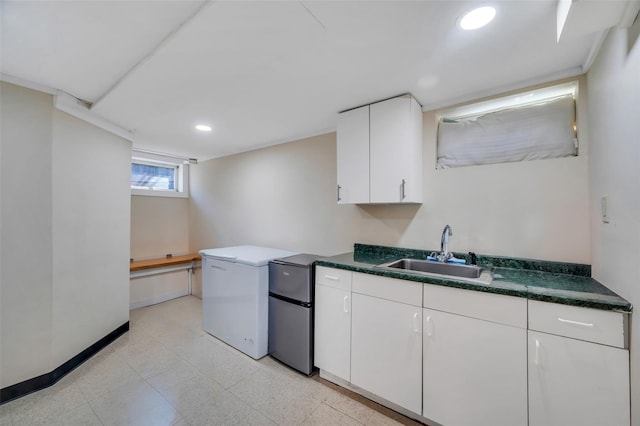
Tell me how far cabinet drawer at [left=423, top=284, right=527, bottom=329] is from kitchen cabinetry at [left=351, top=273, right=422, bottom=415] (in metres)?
0.09

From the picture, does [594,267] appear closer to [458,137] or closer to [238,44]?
[458,137]

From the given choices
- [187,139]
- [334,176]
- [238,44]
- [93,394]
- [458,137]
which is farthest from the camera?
[187,139]

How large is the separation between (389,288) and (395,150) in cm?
104

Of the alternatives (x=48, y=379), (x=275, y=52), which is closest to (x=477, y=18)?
(x=275, y=52)

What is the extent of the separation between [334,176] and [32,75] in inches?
94.9

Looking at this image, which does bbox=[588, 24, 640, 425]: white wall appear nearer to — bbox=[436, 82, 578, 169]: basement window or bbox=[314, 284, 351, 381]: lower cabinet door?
bbox=[436, 82, 578, 169]: basement window

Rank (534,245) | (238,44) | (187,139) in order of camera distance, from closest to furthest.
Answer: (238,44)
(534,245)
(187,139)

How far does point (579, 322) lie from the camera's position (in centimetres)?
113

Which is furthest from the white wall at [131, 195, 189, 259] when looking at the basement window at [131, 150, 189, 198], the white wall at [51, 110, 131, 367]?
the white wall at [51, 110, 131, 367]

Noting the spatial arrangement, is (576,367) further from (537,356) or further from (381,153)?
(381,153)

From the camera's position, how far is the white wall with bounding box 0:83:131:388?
176 centimetres

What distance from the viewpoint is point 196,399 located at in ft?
5.95

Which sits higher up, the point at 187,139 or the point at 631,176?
the point at 187,139

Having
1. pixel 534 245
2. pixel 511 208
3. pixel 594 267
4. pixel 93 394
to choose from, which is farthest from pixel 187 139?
pixel 594 267
